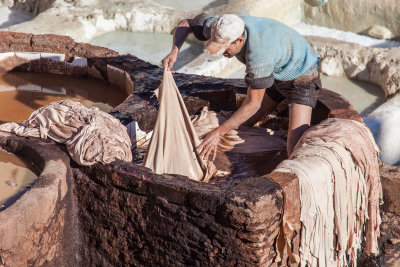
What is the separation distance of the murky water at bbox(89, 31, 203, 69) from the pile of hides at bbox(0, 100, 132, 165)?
376 cm

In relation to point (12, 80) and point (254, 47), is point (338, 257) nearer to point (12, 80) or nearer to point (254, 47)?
point (254, 47)

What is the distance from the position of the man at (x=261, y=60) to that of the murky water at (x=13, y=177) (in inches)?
47.6

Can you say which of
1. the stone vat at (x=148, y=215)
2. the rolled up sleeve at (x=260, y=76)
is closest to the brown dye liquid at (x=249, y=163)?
the stone vat at (x=148, y=215)

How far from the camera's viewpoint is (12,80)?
6.23 m

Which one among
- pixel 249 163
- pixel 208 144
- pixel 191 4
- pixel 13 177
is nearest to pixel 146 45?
pixel 191 4

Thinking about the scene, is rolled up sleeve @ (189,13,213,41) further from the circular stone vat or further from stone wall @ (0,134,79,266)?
the circular stone vat

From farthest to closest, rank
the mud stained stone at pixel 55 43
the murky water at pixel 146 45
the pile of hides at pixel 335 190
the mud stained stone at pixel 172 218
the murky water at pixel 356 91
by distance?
the murky water at pixel 146 45
the murky water at pixel 356 91
the mud stained stone at pixel 55 43
the pile of hides at pixel 335 190
the mud stained stone at pixel 172 218

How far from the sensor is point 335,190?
4.04 m

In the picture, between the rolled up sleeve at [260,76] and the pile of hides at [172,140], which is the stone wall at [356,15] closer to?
the rolled up sleeve at [260,76]

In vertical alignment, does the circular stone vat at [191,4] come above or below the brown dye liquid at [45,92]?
below

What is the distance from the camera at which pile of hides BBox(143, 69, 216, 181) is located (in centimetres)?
452

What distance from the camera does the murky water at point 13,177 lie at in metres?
4.00

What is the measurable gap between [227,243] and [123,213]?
78 centimetres

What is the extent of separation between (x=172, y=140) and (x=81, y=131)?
67 centimetres
